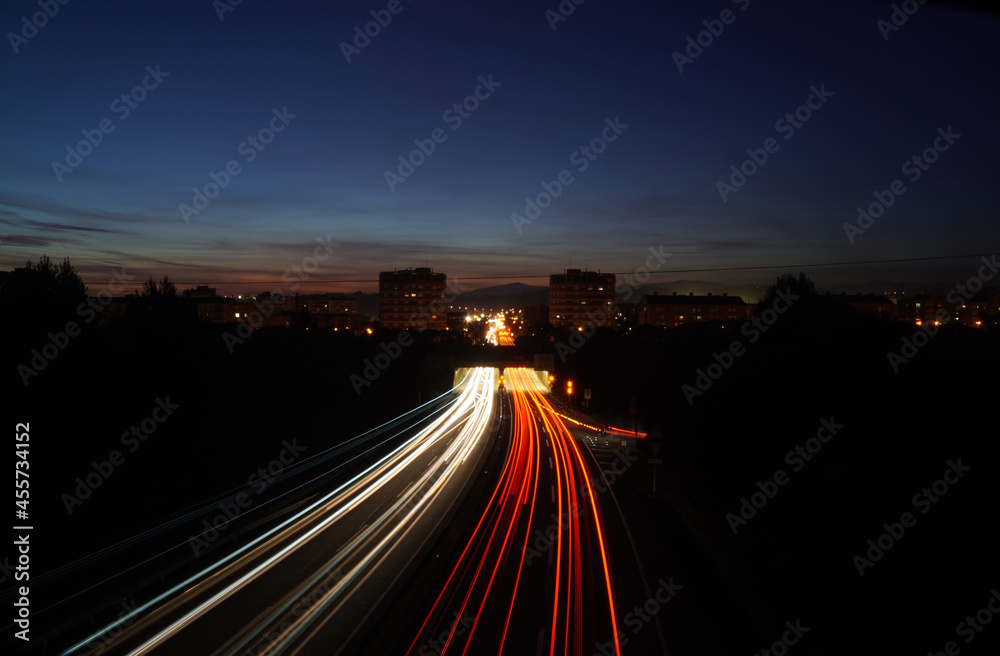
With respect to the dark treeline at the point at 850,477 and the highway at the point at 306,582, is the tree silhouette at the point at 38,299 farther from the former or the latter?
the dark treeline at the point at 850,477

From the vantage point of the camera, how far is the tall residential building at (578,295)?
4262 inches

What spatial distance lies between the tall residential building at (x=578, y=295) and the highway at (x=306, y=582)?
3718 inches

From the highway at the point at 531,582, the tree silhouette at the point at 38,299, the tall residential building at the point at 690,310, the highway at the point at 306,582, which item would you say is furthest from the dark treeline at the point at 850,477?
→ the tall residential building at the point at 690,310

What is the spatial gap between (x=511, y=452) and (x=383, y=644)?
13.6 metres

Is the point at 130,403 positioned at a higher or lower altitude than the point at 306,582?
higher

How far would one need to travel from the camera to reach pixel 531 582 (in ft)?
26.7

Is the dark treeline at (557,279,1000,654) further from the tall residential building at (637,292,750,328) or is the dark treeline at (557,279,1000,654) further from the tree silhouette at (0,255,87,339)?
the tall residential building at (637,292,750,328)

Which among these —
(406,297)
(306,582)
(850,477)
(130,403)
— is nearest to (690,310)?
(406,297)

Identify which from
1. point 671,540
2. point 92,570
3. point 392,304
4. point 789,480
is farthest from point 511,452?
point 392,304

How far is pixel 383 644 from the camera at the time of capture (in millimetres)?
6156

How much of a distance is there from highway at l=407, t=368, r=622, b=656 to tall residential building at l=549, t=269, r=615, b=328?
3704 inches

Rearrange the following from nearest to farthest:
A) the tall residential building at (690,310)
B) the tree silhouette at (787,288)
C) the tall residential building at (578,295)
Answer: the tree silhouette at (787,288) < the tall residential building at (690,310) < the tall residential building at (578,295)

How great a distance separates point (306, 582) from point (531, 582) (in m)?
3.12

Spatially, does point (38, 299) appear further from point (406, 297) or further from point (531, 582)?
point (406, 297)
